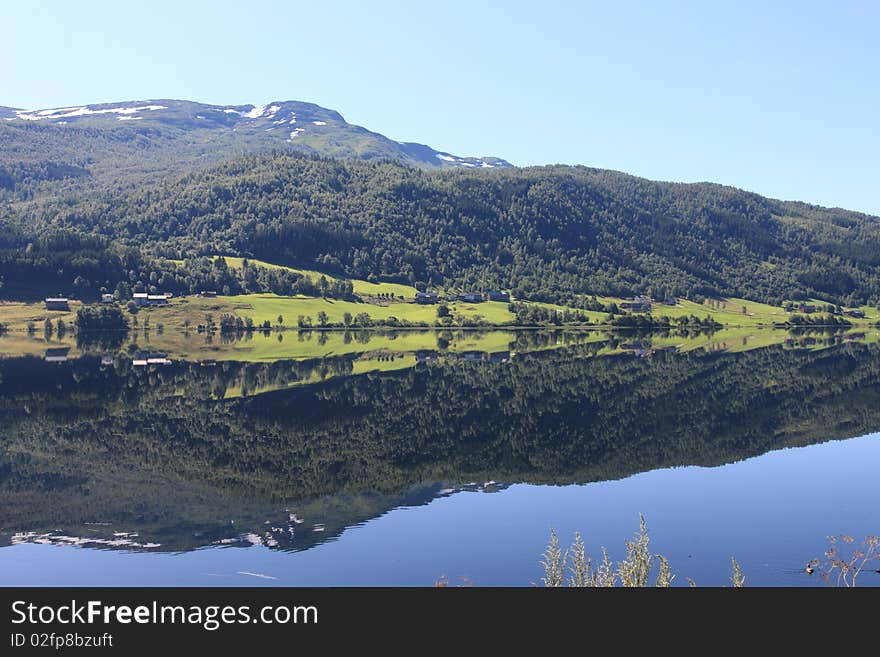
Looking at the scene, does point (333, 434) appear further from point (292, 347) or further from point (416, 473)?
point (292, 347)

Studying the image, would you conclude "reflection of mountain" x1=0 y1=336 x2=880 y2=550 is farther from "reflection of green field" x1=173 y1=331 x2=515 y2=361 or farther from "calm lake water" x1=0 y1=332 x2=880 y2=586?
"reflection of green field" x1=173 y1=331 x2=515 y2=361

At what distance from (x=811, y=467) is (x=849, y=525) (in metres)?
17.9

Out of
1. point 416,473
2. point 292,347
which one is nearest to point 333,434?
point 416,473

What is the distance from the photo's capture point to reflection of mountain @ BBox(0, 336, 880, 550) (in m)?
46.1

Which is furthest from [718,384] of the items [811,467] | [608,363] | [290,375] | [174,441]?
[174,441]

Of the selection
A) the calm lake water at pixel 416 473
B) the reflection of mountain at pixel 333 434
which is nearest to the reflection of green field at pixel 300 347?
the reflection of mountain at pixel 333 434

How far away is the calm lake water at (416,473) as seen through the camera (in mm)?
37062

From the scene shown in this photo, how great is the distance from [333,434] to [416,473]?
54.9ft

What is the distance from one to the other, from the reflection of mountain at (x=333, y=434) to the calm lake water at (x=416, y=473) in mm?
300

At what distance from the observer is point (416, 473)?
5616cm

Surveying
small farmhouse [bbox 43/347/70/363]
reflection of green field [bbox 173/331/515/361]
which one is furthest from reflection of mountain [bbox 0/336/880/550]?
reflection of green field [bbox 173/331/515/361]

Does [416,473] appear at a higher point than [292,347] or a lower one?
higher
